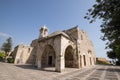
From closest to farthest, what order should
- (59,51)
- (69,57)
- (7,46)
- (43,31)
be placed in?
(59,51)
(69,57)
(43,31)
(7,46)

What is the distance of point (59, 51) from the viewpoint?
37.9ft

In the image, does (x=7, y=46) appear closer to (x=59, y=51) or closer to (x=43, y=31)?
(x=43, y=31)

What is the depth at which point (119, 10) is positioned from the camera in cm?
456

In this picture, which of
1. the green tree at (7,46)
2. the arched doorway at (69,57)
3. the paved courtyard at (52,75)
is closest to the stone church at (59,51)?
the arched doorway at (69,57)

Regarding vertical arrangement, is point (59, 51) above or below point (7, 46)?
below

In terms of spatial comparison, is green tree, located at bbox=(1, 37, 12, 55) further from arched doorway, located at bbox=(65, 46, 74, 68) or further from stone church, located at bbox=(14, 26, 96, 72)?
arched doorway, located at bbox=(65, 46, 74, 68)

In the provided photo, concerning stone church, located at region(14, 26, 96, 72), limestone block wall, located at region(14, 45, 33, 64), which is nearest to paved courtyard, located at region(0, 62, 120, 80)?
stone church, located at region(14, 26, 96, 72)

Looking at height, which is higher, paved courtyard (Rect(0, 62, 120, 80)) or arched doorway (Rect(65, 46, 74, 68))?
arched doorway (Rect(65, 46, 74, 68))

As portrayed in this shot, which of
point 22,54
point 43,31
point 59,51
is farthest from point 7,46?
point 59,51

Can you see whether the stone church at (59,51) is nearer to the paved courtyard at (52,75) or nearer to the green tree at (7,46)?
the paved courtyard at (52,75)

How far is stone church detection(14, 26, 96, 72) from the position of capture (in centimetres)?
1185

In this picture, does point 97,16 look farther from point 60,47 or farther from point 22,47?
point 22,47

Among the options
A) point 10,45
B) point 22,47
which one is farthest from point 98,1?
point 10,45

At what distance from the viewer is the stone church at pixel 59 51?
11.9 meters
